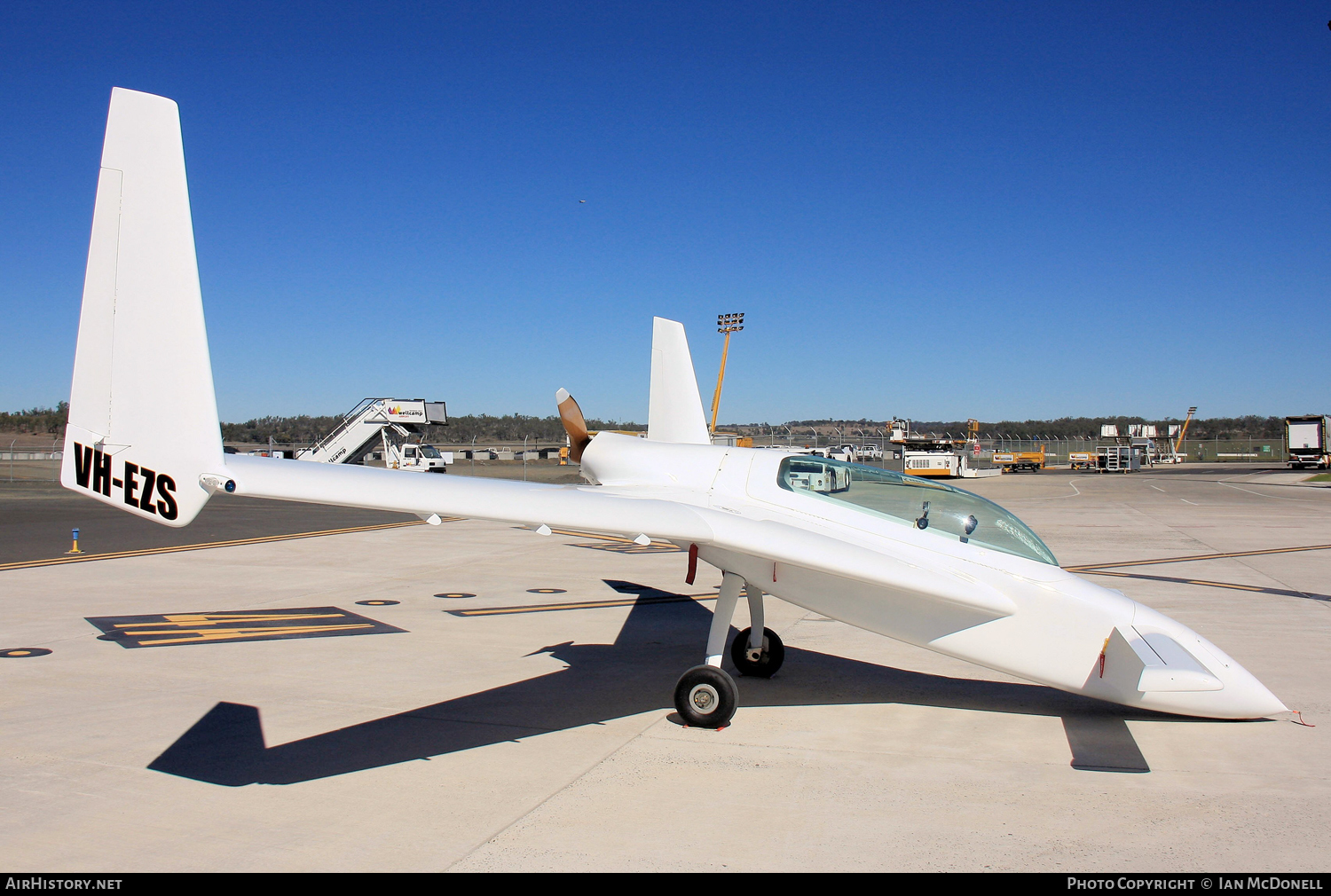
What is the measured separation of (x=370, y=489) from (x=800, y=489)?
389 centimetres

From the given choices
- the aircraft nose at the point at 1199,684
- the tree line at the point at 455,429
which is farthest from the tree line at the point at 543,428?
the aircraft nose at the point at 1199,684

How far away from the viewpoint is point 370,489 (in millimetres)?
5516

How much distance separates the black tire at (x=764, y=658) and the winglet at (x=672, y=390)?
4.31 metres

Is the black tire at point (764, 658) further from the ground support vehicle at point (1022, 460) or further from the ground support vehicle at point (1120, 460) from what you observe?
the ground support vehicle at point (1120, 460)

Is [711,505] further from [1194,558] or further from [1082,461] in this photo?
[1082,461]

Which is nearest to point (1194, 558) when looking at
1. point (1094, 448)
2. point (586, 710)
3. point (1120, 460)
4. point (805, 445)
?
point (586, 710)

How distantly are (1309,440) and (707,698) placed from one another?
3123 inches

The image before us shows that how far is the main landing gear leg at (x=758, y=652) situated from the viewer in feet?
29.3

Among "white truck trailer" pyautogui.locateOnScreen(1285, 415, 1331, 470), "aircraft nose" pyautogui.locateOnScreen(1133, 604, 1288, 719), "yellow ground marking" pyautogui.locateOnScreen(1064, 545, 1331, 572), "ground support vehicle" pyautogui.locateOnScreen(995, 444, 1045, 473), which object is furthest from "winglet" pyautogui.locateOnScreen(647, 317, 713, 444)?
"white truck trailer" pyautogui.locateOnScreen(1285, 415, 1331, 470)

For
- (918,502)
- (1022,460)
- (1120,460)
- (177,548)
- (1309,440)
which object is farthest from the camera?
(1022,460)

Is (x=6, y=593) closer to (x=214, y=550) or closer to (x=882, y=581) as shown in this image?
(x=214, y=550)

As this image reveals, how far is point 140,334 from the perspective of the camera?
4.83 metres
